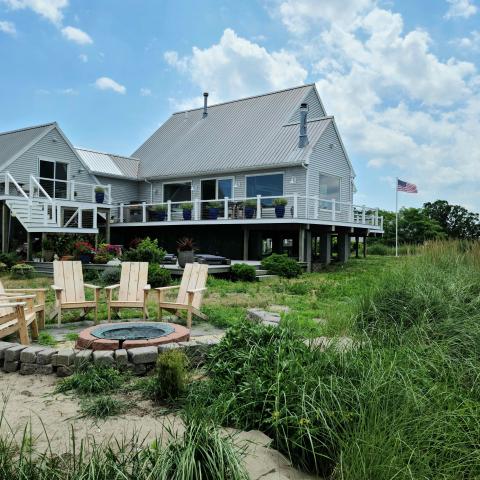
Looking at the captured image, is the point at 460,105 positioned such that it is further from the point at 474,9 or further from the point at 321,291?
the point at 321,291

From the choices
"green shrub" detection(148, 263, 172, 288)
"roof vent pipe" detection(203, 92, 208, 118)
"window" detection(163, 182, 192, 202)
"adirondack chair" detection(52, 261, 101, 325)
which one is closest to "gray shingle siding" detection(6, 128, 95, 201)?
"window" detection(163, 182, 192, 202)

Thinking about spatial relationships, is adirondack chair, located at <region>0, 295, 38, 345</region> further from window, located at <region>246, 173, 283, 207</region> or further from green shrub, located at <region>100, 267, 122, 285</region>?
window, located at <region>246, 173, 283, 207</region>

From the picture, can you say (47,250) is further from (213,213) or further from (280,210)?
(280,210)

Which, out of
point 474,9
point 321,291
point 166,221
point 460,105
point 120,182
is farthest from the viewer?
point 120,182

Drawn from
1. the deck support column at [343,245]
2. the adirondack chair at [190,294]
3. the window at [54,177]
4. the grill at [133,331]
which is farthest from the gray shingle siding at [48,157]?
the grill at [133,331]

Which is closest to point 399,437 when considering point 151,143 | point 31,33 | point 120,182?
point 31,33

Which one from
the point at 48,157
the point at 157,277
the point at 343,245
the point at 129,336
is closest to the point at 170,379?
the point at 129,336

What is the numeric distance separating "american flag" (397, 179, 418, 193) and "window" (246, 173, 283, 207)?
29.4 ft

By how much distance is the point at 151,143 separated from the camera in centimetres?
2636

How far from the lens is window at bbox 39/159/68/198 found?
20.5 meters

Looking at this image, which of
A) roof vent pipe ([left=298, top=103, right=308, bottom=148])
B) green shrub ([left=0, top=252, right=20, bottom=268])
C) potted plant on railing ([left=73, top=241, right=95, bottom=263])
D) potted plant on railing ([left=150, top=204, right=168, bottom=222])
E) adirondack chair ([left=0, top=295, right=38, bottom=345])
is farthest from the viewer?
potted plant on railing ([left=150, top=204, right=168, bottom=222])

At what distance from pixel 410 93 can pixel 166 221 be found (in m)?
10.8

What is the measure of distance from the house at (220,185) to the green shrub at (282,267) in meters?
1.85

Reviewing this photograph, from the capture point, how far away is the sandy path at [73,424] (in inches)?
102
